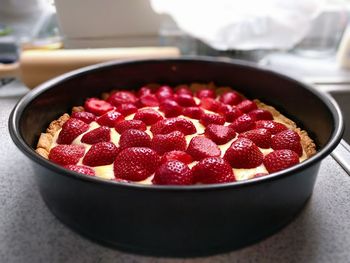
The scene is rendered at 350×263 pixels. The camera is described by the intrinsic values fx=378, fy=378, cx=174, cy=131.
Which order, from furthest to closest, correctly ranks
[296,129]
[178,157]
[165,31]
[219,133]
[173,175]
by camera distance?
[165,31] → [296,129] → [219,133] → [178,157] → [173,175]

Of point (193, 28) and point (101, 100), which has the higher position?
point (193, 28)

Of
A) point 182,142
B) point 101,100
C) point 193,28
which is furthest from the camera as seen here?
point 193,28

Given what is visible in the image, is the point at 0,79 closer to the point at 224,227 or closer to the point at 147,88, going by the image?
the point at 147,88

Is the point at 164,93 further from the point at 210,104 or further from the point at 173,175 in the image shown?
the point at 173,175

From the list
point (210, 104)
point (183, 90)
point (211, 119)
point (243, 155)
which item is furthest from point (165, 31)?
point (243, 155)

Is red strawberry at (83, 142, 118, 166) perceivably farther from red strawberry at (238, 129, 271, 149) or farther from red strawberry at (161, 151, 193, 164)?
red strawberry at (238, 129, 271, 149)

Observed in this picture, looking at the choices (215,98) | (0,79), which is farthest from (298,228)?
(0,79)
